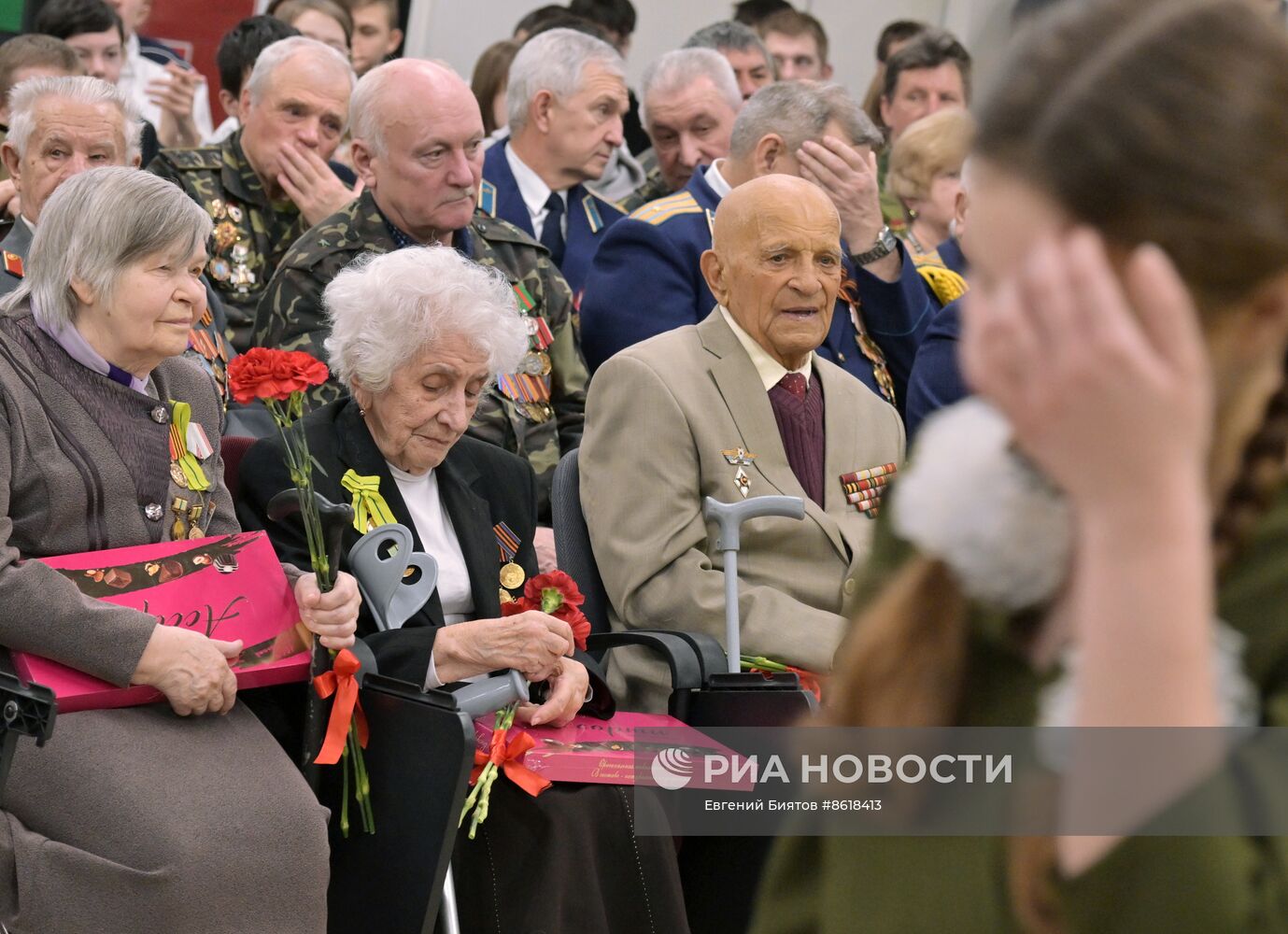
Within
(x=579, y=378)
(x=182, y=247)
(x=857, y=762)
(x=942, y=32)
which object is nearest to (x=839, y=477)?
(x=579, y=378)

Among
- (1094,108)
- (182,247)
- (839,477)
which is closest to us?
(1094,108)

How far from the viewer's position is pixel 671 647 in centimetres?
299

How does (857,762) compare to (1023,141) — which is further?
Answer: (857,762)

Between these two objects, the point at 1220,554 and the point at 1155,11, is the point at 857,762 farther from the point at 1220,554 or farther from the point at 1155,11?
the point at 1155,11

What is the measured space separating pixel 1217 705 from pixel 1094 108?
0.83ft

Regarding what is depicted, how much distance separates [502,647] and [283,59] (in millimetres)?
2446

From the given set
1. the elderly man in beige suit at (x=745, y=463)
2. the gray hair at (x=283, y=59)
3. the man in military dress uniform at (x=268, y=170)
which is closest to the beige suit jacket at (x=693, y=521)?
the elderly man in beige suit at (x=745, y=463)

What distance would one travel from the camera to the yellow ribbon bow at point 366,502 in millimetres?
3018

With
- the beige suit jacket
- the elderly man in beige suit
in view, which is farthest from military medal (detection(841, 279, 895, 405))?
the beige suit jacket

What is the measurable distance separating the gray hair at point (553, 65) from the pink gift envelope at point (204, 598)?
2742 mm

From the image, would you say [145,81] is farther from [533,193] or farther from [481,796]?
[481,796]

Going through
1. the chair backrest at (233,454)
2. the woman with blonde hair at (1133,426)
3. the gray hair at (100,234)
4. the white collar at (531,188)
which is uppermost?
the woman with blonde hair at (1133,426)

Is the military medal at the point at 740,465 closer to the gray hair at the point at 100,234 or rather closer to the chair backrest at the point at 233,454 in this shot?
the chair backrest at the point at 233,454

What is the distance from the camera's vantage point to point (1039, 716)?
74 centimetres
